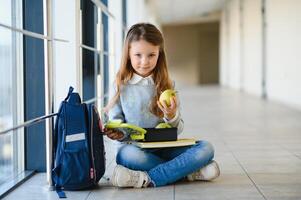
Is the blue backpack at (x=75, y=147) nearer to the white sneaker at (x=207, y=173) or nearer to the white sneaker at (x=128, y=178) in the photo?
the white sneaker at (x=128, y=178)

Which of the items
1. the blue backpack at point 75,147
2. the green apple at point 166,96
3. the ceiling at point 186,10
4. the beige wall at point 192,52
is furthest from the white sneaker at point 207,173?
the beige wall at point 192,52

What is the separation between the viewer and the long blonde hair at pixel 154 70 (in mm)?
2367

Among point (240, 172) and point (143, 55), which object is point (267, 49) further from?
point (143, 55)

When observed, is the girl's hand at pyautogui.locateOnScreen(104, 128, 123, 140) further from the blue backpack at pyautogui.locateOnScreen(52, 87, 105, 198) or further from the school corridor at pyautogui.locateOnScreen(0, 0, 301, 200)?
the school corridor at pyautogui.locateOnScreen(0, 0, 301, 200)

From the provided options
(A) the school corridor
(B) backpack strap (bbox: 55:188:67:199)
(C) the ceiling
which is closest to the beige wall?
(C) the ceiling

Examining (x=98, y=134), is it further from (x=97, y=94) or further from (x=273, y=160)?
(x=97, y=94)

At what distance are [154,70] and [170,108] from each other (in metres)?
0.29

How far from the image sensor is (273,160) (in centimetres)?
294

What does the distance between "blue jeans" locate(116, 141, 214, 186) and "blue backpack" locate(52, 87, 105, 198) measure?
18 centimetres

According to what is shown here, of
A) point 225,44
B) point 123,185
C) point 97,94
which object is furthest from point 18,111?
point 225,44

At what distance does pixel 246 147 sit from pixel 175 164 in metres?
1.31

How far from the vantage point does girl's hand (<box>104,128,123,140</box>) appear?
7.37ft

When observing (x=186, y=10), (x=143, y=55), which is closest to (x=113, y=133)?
(x=143, y=55)

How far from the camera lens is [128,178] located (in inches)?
88.2
